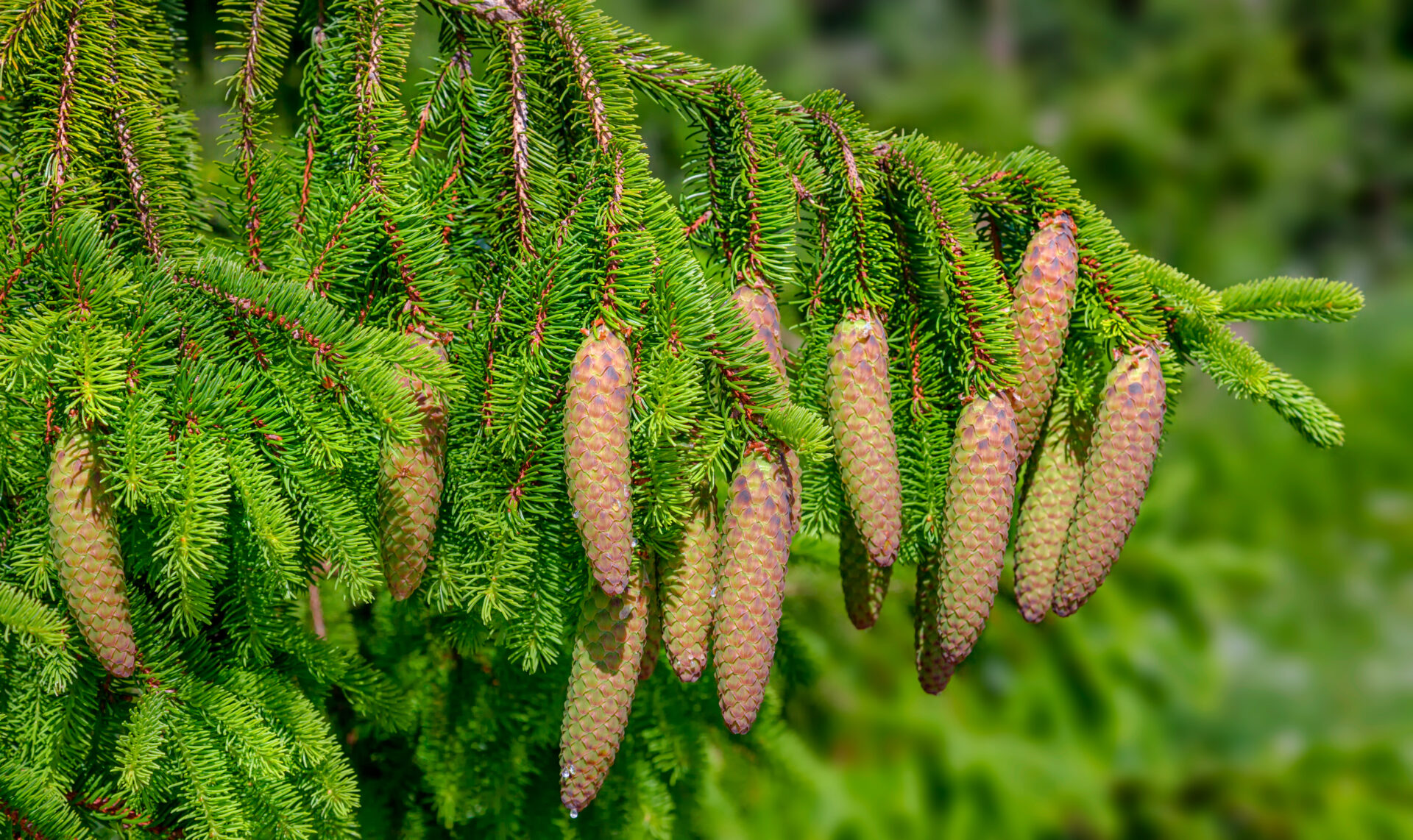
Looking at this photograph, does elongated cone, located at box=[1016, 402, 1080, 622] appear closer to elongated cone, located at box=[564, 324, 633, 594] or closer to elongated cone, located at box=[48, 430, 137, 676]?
elongated cone, located at box=[564, 324, 633, 594]

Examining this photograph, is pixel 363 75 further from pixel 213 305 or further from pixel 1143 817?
pixel 1143 817

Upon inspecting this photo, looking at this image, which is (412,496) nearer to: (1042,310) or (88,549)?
(88,549)

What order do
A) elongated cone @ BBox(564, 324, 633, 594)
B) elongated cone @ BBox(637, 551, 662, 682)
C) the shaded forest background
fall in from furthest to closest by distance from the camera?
the shaded forest background, elongated cone @ BBox(637, 551, 662, 682), elongated cone @ BBox(564, 324, 633, 594)

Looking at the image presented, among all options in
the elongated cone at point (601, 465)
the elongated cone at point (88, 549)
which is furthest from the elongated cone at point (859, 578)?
the elongated cone at point (88, 549)

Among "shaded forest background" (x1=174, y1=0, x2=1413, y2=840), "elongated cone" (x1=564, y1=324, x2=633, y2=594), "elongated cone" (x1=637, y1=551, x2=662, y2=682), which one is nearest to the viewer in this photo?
"elongated cone" (x1=564, y1=324, x2=633, y2=594)

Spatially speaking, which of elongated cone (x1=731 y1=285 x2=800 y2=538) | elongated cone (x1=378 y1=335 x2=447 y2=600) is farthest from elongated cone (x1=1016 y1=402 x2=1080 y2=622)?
elongated cone (x1=378 y1=335 x2=447 y2=600)

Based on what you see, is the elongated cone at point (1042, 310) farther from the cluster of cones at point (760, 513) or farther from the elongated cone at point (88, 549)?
the elongated cone at point (88, 549)
